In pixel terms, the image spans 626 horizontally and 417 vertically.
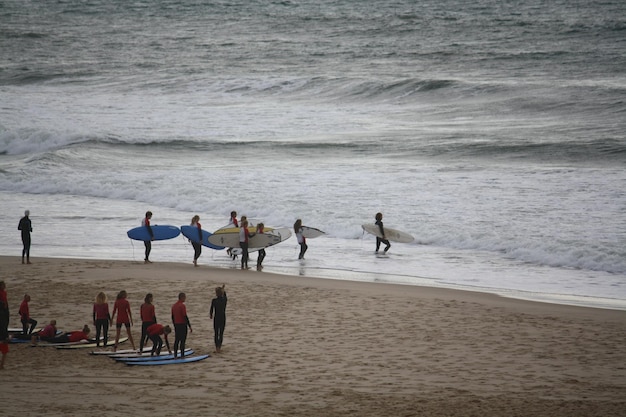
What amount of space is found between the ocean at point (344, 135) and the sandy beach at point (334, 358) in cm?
212

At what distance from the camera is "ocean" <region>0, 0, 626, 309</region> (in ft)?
67.0

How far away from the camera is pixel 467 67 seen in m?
47.2

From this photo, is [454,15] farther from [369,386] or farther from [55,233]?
[369,386]

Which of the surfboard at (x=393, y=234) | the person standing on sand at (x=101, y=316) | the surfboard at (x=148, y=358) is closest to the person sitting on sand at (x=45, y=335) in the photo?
the person standing on sand at (x=101, y=316)

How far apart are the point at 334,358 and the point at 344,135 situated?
24.2 meters

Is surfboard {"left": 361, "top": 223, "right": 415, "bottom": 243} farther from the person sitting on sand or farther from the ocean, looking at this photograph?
the person sitting on sand

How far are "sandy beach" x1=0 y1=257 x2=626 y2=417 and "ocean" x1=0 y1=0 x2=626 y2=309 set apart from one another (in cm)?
212

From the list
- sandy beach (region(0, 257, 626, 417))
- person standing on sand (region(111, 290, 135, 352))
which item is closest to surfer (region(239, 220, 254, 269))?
sandy beach (region(0, 257, 626, 417))

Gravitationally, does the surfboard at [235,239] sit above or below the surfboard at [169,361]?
above

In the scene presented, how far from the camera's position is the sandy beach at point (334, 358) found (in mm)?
10594

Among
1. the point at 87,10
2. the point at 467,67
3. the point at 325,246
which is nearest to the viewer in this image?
the point at 325,246

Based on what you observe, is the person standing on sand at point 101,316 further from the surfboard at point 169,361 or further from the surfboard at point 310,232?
the surfboard at point 310,232

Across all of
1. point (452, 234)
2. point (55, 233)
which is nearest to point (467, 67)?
point (452, 234)

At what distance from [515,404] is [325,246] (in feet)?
36.0
